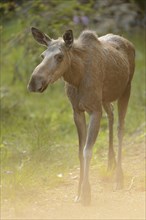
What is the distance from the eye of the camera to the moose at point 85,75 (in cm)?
699

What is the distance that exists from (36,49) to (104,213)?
5773mm

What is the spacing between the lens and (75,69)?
24.0 ft

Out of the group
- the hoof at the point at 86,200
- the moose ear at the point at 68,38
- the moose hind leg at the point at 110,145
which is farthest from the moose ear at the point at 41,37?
the hoof at the point at 86,200

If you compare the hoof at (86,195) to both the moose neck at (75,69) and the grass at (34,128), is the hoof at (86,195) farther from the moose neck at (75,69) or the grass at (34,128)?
the moose neck at (75,69)

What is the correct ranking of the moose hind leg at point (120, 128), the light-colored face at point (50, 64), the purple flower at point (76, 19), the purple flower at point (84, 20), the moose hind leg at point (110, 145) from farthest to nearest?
1. the purple flower at point (84, 20)
2. the purple flower at point (76, 19)
3. the moose hind leg at point (110, 145)
4. the moose hind leg at point (120, 128)
5. the light-colored face at point (50, 64)

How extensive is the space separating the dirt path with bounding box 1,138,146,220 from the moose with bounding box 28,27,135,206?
163 millimetres

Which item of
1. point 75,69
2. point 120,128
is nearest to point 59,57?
point 75,69

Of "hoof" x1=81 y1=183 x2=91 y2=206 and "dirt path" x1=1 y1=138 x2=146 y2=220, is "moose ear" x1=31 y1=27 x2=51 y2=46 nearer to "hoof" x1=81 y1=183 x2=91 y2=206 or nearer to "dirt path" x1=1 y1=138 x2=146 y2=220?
"hoof" x1=81 y1=183 x2=91 y2=206

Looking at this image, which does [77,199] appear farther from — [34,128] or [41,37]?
[34,128]

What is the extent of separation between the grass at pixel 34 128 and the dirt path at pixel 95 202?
0.65 feet

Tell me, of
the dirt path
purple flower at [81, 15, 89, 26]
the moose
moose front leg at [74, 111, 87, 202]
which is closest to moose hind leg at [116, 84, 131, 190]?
the moose

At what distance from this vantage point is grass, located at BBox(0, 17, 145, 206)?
8250 millimetres

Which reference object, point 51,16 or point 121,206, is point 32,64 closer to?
point 51,16

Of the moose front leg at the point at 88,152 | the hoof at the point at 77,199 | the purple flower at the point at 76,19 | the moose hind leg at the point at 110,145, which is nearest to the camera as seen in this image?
the moose front leg at the point at 88,152
